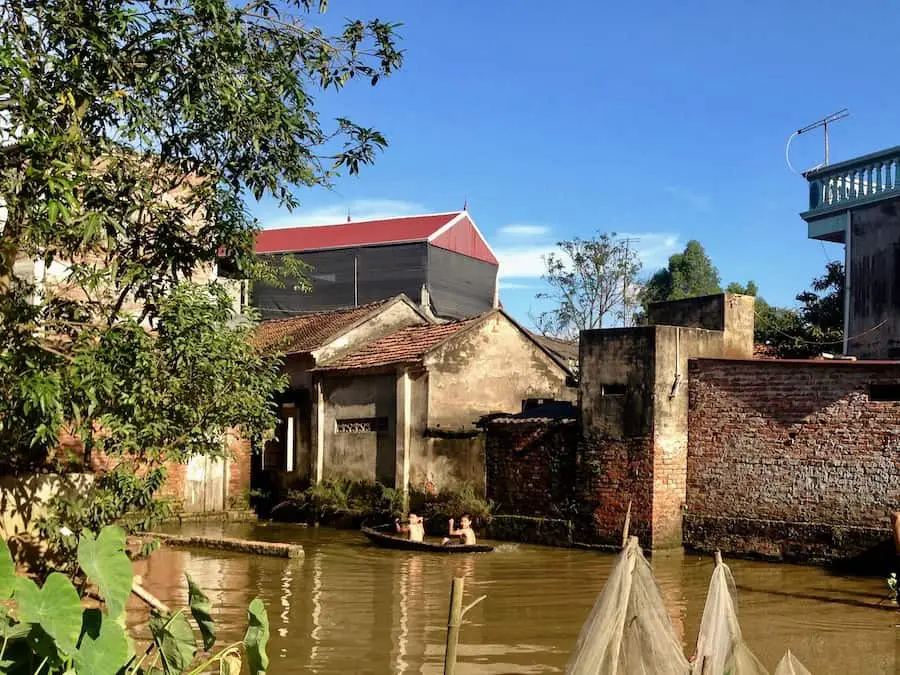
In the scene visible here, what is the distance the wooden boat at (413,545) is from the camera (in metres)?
16.0

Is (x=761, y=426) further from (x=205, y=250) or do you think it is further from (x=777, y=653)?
(x=205, y=250)

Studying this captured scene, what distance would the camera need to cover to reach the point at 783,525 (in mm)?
14875

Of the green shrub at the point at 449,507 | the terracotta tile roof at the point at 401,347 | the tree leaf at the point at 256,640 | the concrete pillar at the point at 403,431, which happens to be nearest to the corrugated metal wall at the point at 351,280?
the terracotta tile roof at the point at 401,347

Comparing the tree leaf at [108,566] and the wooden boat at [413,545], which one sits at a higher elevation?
the tree leaf at [108,566]

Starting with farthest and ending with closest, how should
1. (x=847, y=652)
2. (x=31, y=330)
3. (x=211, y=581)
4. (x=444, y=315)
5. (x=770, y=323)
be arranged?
(x=444, y=315), (x=770, y=323), (x=211, y=581), (x=847, y=652), (x=31, y=330)

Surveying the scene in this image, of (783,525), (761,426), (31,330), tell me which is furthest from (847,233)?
(31,330)

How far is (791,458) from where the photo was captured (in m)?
14.9

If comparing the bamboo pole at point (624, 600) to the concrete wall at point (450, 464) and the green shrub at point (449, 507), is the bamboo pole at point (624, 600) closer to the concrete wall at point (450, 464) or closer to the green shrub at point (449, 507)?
the green shrub at point (449, 507)

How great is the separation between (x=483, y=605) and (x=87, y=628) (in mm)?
7894

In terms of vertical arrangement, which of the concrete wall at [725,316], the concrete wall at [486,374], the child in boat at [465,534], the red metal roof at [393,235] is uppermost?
the red metal roof at [393,235]

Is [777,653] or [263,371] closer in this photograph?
[777,653]

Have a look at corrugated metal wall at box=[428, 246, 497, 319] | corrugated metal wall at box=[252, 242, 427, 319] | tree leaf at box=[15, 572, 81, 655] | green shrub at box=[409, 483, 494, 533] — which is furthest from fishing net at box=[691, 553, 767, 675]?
corrugated metal wall at box=[428, 246, 497, 319]

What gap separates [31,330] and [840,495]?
450 inches

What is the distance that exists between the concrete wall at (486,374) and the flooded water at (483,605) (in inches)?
152
